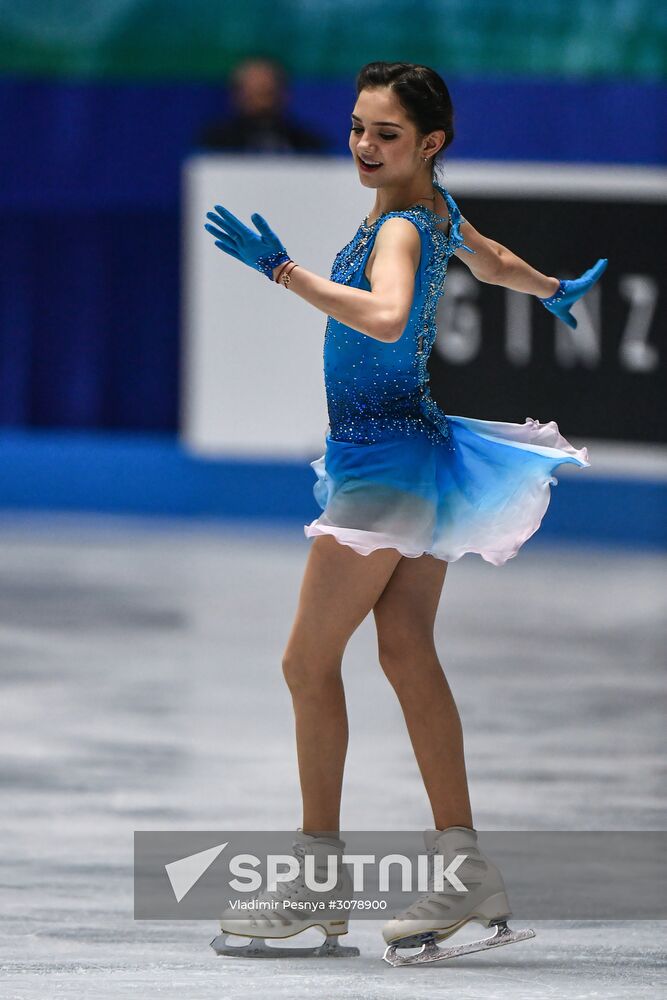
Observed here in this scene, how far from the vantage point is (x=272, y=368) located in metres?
7.75

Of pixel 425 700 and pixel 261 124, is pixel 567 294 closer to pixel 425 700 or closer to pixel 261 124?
pixel 425 700

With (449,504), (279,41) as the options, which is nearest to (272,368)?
(279,41)

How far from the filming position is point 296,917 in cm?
286

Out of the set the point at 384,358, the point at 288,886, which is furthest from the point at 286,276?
the point at 288,886

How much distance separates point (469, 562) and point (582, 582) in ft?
2.16

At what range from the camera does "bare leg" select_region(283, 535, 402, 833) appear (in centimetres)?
285

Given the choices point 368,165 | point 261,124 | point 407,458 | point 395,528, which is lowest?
point 395,528

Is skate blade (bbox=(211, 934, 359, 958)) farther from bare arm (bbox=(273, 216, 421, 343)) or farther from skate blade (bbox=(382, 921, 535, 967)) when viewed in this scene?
bare arm (bbox=(273, 216, 421, 343))

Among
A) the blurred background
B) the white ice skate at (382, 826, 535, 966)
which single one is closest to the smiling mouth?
the white ice skate at (382, 826, 535, 966)

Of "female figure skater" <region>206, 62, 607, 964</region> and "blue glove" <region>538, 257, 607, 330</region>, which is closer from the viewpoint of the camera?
"female figure skater" <region>206, 62, 607, 964</region>

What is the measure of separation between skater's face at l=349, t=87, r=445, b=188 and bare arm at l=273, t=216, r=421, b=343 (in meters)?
0.18

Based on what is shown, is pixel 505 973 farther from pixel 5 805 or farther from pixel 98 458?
pixel 98 458

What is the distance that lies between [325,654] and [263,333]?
498cm

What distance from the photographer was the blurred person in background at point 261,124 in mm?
7891
